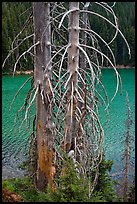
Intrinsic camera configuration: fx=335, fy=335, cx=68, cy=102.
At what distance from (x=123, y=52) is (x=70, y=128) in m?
56.4

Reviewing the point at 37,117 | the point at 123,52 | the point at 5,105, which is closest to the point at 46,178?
the point at 37,117

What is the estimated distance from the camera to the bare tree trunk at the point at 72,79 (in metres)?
5.32

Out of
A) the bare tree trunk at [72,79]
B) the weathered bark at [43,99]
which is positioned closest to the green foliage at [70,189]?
the bare tree trunk at [72,79]

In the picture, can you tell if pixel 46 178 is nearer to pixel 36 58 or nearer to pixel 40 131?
pixel 40 131

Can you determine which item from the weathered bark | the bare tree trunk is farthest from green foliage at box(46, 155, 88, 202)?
the weathered bark

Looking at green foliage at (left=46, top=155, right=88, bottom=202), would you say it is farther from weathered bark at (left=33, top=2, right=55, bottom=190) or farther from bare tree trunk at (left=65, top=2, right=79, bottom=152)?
weathered bark at (left=33, top=2, right=55, bottom=190)

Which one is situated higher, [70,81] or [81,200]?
[70,81]

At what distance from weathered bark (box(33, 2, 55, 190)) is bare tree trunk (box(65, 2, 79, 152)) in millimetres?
702

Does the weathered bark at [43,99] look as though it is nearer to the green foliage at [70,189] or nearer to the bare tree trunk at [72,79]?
the bare tree trunk at [72,79]

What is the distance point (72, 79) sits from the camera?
18.3ft

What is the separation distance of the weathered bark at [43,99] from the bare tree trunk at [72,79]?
2.30 feet

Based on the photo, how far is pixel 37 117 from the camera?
7.17 metres

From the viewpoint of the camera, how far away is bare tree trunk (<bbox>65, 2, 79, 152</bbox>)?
5.32 meters

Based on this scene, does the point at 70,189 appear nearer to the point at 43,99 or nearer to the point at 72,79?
the point at 72,79
